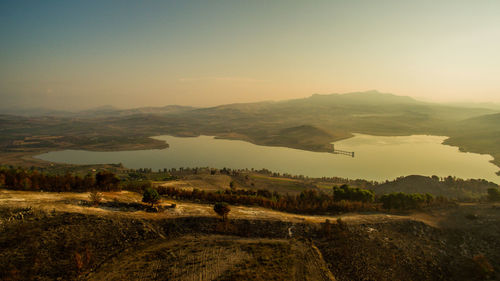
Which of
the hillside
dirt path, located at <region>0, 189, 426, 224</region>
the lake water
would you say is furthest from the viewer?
the hillside

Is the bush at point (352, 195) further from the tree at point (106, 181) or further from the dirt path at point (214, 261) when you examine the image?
the tree at point (106, 181)

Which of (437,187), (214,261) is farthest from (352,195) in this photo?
(437,187)

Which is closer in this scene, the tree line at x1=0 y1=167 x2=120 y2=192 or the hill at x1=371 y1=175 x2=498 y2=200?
the tree line at x1=0 y1=167 x2=120 y2=192

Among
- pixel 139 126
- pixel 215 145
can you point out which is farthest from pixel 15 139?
pixel 215 145

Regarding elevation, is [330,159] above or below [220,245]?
below

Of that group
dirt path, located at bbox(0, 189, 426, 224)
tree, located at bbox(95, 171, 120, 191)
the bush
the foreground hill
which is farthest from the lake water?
tree, located at bbox(95, 171, 120, 191)

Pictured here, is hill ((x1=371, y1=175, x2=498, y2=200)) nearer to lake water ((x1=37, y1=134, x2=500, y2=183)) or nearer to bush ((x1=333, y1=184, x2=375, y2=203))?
lake water ((x1=37, y1=134, x2=500, y2=183))

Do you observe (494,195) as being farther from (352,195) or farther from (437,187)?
(437,187)

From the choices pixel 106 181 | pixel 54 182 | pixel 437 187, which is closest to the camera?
pixel 54 182
